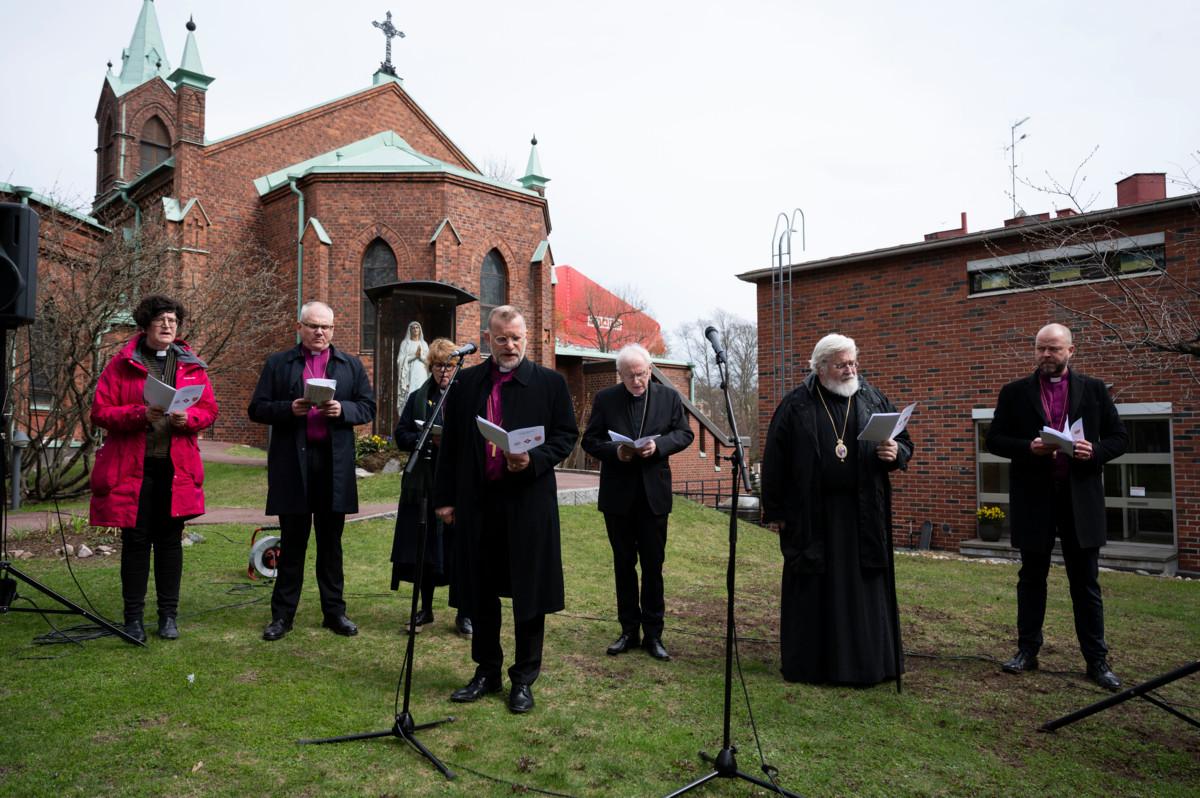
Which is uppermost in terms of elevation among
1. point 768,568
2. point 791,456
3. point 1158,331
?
point 1158,331

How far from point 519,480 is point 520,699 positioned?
109cm

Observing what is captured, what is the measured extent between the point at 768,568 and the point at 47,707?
753 cm

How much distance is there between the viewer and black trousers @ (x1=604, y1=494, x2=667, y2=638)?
5.12 meters

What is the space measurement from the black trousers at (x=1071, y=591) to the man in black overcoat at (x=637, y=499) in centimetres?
224

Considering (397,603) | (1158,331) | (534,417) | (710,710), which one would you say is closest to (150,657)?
(397,603)

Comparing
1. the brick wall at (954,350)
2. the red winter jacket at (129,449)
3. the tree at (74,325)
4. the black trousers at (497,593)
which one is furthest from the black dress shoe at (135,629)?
the brick wall at (954,350)

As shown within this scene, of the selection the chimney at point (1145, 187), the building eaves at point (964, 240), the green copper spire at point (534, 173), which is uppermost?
the green copper spire at point (534, 173)

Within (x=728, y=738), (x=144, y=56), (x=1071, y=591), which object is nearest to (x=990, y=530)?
(x=1071, y=591)

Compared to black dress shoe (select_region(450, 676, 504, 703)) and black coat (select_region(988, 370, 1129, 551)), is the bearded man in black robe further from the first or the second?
black dress shoe (select_region(450, 676, 504, 703))

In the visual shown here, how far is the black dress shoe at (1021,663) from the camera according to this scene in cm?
477

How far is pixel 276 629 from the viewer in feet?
16.3

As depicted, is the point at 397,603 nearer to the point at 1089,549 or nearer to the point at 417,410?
the point at 417,410

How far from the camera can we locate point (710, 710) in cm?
400

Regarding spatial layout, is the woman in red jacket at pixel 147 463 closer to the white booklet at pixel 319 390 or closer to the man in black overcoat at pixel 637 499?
the white booklet at pixel 319 390
